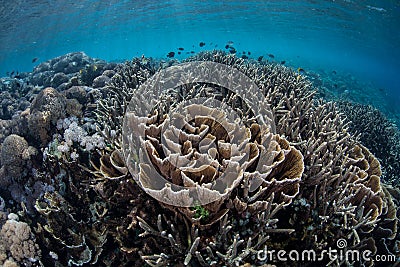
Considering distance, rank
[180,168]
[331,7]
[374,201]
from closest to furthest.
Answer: [180,168] < [374,201] < [331,7]

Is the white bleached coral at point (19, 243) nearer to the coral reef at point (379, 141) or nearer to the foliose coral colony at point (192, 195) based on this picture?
the foliose coral colony at point (192, 195)

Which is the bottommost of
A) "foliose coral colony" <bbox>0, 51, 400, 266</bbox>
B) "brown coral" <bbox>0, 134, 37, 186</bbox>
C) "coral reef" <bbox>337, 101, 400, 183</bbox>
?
"coral reef" <bbox>337, 101, 400, 183</bbox>

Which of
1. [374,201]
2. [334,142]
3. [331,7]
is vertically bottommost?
[331,7]

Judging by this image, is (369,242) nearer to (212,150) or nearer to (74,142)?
(212,150)

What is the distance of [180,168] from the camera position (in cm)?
220

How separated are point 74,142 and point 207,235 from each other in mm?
2770

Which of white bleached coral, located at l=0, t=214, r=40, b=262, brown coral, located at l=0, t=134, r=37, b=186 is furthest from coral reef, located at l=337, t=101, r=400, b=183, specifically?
brown coral, located at l=0, t=134, r=37, b=186

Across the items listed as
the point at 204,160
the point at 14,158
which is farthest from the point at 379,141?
the point at 14,158

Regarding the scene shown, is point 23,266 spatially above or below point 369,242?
below

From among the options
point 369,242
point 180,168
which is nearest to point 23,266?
point 180,168

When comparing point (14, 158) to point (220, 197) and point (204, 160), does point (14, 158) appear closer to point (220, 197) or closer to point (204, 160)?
point (204, 160)

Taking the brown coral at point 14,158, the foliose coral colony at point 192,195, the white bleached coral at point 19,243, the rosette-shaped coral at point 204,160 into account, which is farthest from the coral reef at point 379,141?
the brown coral at point 14,158

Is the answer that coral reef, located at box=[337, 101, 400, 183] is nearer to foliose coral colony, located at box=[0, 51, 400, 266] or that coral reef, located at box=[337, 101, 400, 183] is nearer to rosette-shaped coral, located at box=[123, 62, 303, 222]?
foliose coral colony, located at box=[0, 51, 400, 266]

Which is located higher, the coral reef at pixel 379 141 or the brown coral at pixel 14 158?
the brown coral at pixel 14 158
